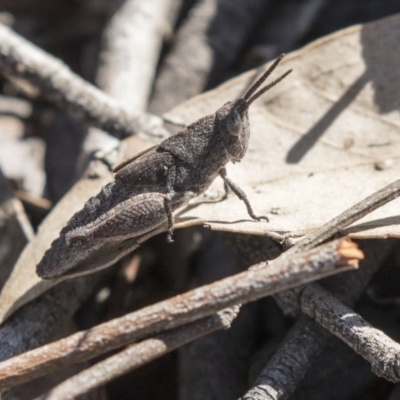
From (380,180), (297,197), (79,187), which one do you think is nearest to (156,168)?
(79,187)

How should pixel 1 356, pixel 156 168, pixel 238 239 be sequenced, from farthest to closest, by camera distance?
pixel 156 168 → pixel 238 239 → pixel 1 356

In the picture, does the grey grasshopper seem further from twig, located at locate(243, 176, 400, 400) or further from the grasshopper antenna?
twig, located at locate(243, 176, 400, 400)

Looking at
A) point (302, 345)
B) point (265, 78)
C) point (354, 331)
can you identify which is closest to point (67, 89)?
point (265, 78)

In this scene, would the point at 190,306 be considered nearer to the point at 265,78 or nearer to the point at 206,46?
the point at 265,78

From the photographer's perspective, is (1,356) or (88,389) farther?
(1,356)

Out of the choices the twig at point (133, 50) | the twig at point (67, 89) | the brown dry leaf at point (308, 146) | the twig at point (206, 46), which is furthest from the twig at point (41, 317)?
the twig at point (206, 46)

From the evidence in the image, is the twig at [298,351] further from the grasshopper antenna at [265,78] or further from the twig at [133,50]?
the twig at [133,50]

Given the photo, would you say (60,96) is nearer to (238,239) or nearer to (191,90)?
(191,90)
